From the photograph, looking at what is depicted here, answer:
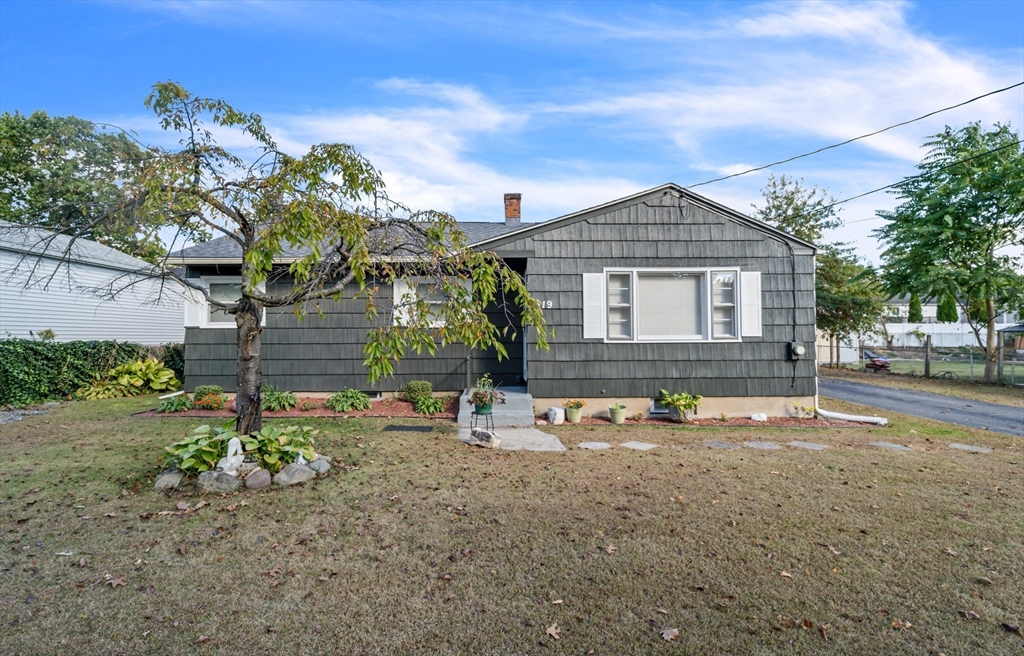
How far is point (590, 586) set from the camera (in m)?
3.24

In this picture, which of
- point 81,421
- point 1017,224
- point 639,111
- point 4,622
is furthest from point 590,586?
point 1017,224

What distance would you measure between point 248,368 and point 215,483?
116 centimetres

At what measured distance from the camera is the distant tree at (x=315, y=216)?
440 cm

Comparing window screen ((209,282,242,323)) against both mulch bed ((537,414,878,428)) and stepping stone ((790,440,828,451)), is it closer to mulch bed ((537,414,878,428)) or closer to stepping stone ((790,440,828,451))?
mulch bed ((537,414,878,428))

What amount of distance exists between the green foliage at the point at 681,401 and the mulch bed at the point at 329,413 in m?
3.56

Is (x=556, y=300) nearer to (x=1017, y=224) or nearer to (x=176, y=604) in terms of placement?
(x=176, y=604)

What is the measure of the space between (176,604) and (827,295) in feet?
74.8

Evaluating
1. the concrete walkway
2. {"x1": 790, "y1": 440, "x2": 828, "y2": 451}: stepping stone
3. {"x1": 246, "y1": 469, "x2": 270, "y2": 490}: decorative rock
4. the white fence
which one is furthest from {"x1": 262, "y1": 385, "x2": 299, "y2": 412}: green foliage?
the white fence

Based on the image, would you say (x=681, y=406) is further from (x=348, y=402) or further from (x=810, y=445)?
(x=348, y=402)

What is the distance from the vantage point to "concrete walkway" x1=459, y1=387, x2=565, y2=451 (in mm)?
Result: 7211

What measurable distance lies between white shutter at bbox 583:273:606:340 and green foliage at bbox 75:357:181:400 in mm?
10848

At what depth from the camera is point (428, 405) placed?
956 centimetres

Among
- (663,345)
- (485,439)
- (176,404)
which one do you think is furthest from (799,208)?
(176,404)

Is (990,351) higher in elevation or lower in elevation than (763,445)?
higher
